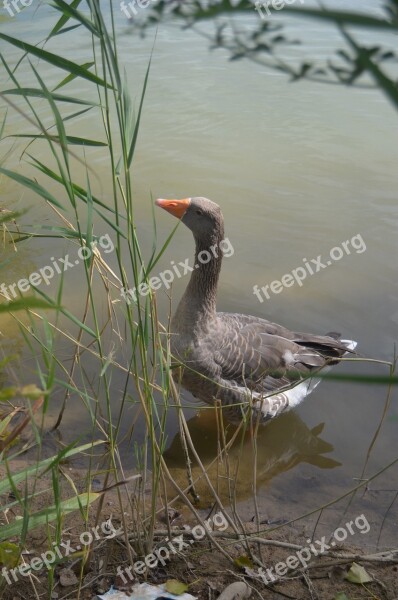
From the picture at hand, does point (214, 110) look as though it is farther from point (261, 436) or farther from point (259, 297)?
point (261, 436)

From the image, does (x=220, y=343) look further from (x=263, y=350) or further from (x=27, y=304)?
(x=27, y=304)

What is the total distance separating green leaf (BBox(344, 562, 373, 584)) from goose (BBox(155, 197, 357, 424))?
Result: 4.89 ft

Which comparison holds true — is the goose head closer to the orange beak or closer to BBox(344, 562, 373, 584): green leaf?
the orange beak

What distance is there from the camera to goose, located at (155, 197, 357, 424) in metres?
3.92

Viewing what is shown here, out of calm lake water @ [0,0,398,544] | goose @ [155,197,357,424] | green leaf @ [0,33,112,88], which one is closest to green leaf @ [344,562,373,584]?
calm lake water @ [0,0,398,544]

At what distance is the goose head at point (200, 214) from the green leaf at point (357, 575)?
2256 mm

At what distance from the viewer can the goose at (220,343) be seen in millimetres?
3918

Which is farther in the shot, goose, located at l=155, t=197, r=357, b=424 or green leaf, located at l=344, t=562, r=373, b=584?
goose, located at l=155, t=197, r=357, b=424

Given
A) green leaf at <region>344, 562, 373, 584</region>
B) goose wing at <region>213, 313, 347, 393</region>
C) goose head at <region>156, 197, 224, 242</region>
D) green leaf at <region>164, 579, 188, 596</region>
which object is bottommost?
goose wing at <region>213, 313, 347, 393</region>

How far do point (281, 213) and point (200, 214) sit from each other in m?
2.40

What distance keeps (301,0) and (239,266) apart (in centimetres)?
527

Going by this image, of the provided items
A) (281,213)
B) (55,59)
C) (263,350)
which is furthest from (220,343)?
(281,213)

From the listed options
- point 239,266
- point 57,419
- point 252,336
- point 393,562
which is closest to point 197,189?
point 239,266

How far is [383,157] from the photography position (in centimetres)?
734
